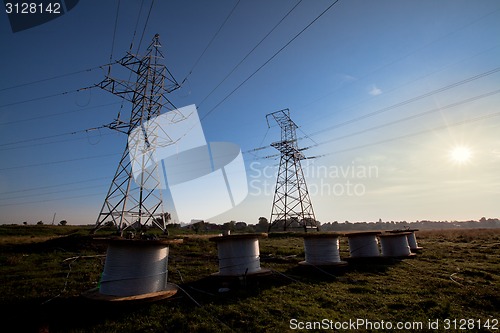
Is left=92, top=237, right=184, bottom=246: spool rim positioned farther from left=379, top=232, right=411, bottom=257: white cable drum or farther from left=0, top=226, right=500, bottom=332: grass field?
left=379, top=232, right=411, bottom=257: white cable drum

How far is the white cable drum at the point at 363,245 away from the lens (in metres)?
13.7

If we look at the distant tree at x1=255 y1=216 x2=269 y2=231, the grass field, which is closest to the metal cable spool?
the grass field

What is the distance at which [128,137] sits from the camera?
2125 centimetres

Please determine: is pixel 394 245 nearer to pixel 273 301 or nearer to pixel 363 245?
pixel 363 245

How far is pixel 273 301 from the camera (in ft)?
24.6

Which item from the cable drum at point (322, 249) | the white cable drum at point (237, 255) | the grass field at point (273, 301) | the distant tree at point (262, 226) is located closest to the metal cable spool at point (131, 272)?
the grass field at point (273, 301)

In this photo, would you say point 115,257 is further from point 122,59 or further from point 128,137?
point 122,59

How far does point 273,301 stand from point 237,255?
2253 millimetres

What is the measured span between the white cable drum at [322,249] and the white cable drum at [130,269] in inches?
274

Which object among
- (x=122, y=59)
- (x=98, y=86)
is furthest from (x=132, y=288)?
(x=122, y=59)

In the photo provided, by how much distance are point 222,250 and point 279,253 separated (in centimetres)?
823

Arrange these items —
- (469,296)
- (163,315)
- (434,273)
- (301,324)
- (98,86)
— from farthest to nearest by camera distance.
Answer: (98,86)
(434,273)
(469,296)
(163,315)
(301,324)

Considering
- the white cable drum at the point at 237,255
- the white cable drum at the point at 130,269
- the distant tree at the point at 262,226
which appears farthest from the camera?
the distant tree at the point at 262,226

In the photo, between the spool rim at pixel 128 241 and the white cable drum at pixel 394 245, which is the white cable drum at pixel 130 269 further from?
the white cable drum at pixel 394 245
